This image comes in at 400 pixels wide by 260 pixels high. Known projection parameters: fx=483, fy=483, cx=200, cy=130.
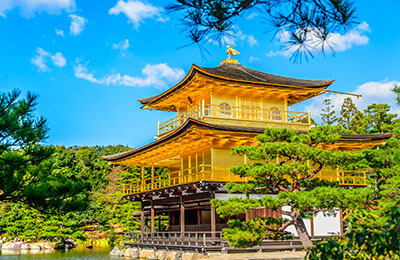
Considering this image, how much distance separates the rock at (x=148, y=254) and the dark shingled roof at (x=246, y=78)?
22.4 ft

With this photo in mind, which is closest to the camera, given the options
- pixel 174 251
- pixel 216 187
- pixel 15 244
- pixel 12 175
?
pixel 12 175

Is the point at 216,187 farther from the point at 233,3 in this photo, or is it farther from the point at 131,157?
the point at 233,3

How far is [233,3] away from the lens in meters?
5.54

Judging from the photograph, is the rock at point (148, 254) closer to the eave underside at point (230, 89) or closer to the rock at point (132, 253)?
the rock at point (132, 253)

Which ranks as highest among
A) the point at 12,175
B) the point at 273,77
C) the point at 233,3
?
the point at 273,77

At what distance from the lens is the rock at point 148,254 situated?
19.9m

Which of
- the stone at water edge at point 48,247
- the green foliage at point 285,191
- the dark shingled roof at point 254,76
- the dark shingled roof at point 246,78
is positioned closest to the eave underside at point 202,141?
the dark shingled roof at point 246,78

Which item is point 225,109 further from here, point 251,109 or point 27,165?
point 27,165

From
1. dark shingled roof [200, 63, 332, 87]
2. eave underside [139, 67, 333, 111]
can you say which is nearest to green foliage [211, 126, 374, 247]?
eave underside [139, 67, 333, 111]

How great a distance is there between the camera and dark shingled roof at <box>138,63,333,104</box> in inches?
741

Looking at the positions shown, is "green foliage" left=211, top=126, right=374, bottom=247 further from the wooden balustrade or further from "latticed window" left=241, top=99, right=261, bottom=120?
"latticed window" left=241, top=99, right=261, bottom=120

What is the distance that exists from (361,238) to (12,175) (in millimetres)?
7151

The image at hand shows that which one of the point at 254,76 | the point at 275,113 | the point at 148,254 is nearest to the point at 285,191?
the point at 275,113

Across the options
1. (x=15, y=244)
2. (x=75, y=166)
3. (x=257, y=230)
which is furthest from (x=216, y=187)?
(x=75, y=166)
